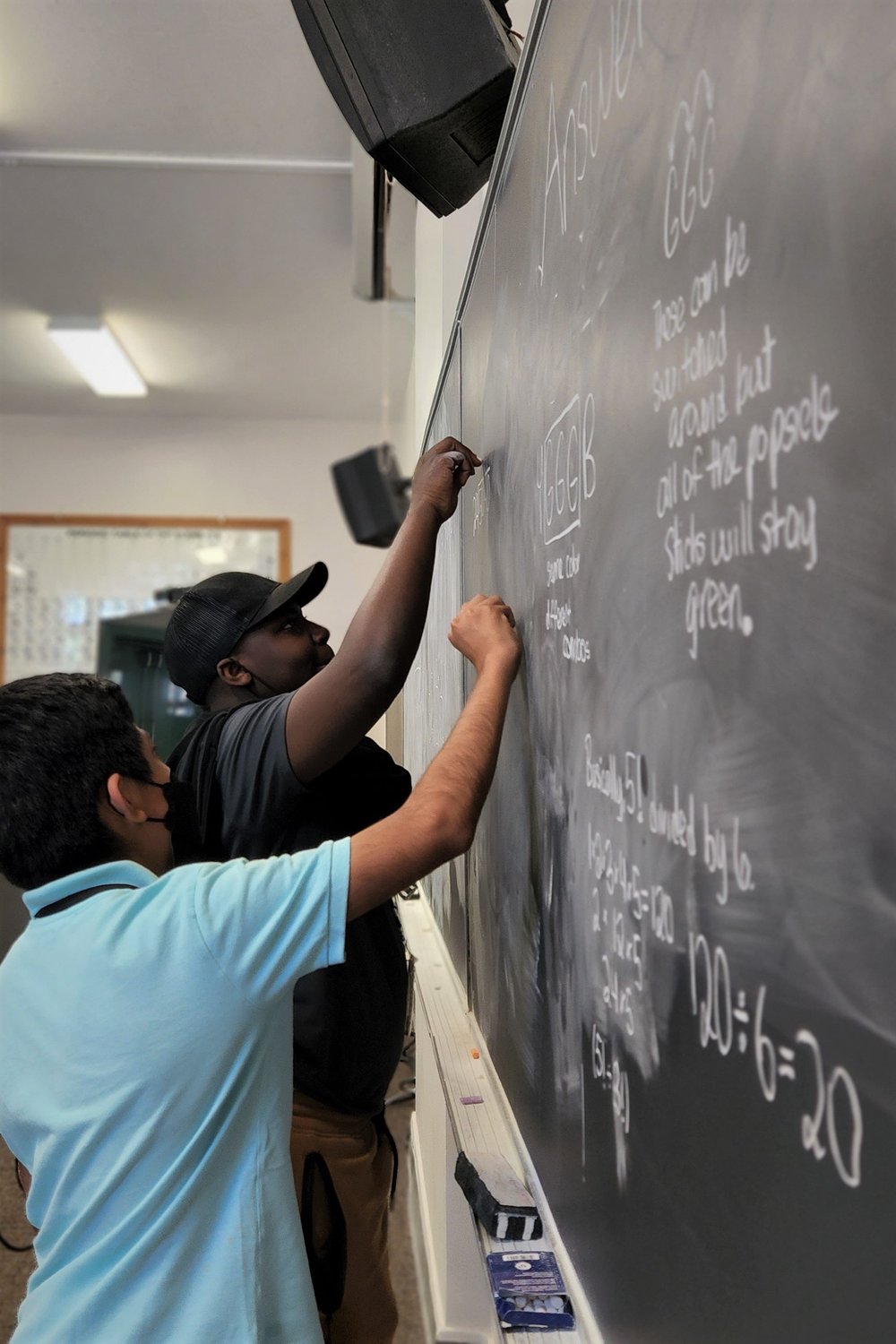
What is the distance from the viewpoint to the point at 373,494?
3498mm

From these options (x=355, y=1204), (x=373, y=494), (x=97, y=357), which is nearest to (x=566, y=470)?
Result: (x=355, y=1204)

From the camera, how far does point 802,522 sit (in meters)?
0.43

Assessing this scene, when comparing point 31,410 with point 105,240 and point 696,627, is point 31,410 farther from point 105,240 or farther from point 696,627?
point 696,627

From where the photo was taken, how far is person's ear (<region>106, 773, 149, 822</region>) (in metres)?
0.94

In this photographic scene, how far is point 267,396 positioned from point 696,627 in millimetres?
5189

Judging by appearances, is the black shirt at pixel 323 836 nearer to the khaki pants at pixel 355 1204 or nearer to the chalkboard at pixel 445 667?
the khaki pants at pixel 355 1204

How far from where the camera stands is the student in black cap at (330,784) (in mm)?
→ 1172

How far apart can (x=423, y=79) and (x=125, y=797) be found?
36.8 inches

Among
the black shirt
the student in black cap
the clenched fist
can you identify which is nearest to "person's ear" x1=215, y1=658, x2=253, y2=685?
the student in black cap

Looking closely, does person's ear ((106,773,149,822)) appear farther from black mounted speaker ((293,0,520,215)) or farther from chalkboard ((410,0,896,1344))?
black mounted speaker ((293,0,520,215))

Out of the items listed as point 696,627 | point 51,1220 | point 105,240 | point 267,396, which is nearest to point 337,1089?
point 51,1220

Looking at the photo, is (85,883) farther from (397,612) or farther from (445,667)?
(445,667)

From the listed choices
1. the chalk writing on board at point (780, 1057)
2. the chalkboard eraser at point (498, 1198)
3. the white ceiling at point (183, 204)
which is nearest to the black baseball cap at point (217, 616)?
the chalkboard eraser at point (498, 1198)

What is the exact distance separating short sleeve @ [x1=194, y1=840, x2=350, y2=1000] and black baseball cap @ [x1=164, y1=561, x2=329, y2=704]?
0.67 m
